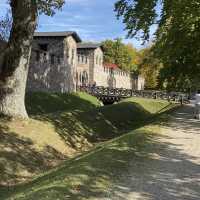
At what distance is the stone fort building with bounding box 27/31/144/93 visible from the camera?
174 ft

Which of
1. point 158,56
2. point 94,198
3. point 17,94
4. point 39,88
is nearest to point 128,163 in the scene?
point 94,198

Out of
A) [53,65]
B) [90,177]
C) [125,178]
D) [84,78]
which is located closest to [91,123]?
[125,178]

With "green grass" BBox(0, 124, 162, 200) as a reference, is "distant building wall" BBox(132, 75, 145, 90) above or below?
above

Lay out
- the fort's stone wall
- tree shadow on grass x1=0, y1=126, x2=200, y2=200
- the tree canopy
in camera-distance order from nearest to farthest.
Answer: tree shadow on grass x1=0, y1=126, x2=200, y2=200 < the fort's stone wall < the tree canopy

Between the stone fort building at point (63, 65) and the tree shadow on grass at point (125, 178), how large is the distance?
3613 centimetres

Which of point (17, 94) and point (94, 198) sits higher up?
point (17, 94)

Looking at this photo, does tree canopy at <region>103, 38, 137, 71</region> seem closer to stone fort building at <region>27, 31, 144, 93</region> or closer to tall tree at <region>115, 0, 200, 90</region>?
stone fort building at <region>27, 31, 144, 93</region>

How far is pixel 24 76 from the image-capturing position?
2220cm

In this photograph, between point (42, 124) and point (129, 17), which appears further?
point (129, 17)

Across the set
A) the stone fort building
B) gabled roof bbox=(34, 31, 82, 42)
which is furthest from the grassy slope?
gabled roof bbox=(34, 31, 82, 42)

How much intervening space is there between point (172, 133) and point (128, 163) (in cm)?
780

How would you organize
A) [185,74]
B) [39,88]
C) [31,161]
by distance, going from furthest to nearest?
[39,88]
[185,74]
[31,161]

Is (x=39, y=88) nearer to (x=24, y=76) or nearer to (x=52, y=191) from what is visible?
(x=24, y=76)

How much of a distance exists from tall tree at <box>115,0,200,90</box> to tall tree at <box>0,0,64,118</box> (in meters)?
7.33
